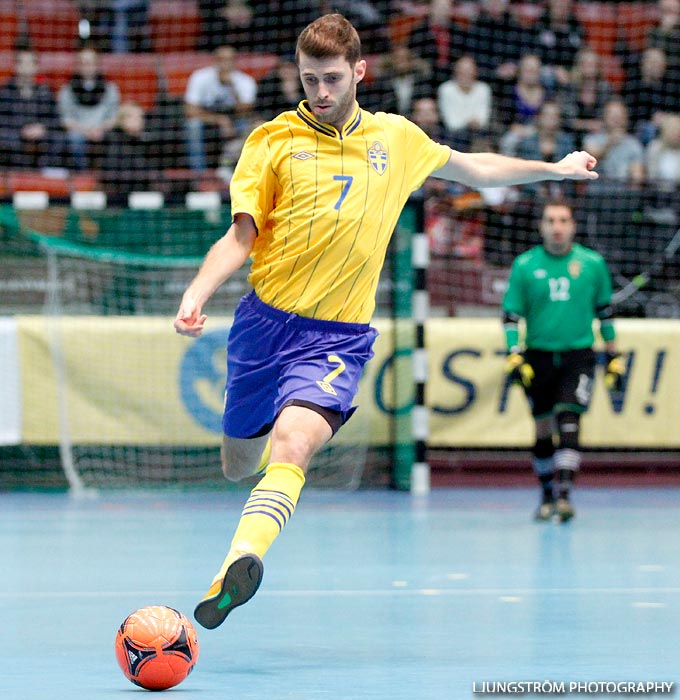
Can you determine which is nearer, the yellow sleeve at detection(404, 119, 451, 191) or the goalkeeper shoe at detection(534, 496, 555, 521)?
the yellow sleeve at detection(404, 119, 451, 191)

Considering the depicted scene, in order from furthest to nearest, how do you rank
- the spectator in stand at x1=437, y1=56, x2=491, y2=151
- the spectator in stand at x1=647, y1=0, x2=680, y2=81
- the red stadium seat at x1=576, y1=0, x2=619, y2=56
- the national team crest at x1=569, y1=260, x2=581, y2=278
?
the red stadium seat at x1=576, y1=0, x2=619, y2=56
the spectator in stand at x1=647, y1=0, x2=680, y2=81
the spectator in stand at x1=437, y1=56, x2=491, y2=151
the national team crest at x1=569, y1=260, x2=581, y2=278

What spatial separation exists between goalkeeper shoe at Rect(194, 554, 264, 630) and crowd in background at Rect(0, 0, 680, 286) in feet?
28.2

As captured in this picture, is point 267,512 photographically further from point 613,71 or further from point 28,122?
point 613,71

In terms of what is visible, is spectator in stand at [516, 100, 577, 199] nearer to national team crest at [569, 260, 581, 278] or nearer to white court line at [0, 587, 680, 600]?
national team crest at [569, 260, 581, 278]

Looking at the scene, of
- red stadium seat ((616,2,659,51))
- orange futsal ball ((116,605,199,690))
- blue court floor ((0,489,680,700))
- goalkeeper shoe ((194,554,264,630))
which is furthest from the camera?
red stadium seat ((616,2,659,51))

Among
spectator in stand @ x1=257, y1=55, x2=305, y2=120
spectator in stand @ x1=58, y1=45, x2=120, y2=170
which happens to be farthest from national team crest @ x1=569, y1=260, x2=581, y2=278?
spectator in stand @ x1=58, y1=45, x2=120, y2=170

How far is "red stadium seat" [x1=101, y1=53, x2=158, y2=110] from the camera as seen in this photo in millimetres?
14859

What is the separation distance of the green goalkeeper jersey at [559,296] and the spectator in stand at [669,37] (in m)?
5.58

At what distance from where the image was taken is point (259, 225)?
16.3 feet

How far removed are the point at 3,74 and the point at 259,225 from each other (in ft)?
35.5

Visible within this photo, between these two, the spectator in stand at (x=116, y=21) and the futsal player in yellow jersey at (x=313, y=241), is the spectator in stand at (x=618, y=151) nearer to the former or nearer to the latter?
the spectator in stand at (x=116, y=21)

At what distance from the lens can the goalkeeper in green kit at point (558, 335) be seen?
964 cm

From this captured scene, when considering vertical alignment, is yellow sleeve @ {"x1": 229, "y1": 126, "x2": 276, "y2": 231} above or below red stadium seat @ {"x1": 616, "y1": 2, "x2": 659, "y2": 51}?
below

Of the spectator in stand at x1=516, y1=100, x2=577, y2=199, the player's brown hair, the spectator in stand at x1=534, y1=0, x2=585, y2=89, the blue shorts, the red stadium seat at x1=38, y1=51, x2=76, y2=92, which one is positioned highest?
the spectator in stand at x1=534, y1=0, x2=585, y2=89
